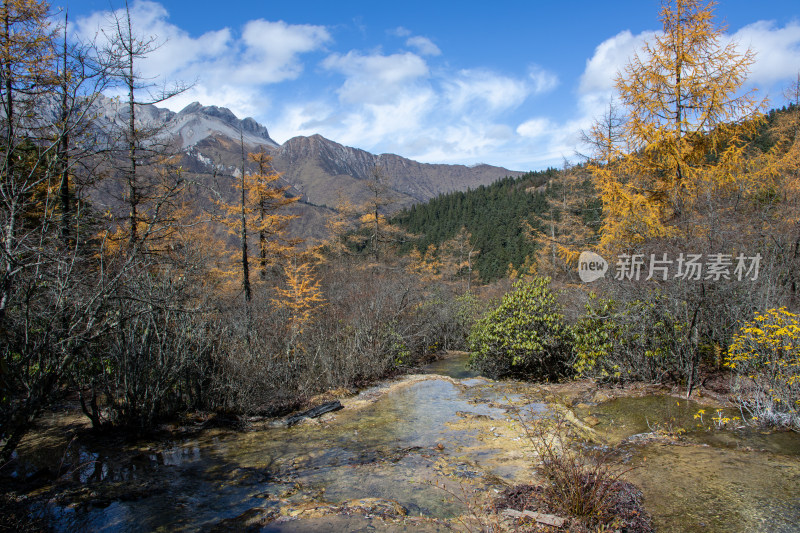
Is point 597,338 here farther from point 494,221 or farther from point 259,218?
point 494,221

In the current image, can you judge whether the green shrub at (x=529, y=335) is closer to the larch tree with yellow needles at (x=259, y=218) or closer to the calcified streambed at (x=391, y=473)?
the calcified streambed at (x=391, y=473)

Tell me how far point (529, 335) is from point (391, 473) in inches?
271

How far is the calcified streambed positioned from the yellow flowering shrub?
1.51 ft

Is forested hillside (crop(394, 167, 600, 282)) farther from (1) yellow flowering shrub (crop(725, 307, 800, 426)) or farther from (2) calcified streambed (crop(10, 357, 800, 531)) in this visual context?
(2) calcified streambed (crop(10, 357, 800, 531))

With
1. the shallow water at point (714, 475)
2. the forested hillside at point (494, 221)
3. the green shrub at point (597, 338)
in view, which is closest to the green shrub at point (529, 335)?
the green shrub at point (597, 338)

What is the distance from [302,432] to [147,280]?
13.0 ft

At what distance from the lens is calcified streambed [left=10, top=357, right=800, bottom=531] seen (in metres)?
4.27

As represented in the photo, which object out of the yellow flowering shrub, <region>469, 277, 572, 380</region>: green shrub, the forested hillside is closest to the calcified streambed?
the yellow flowering shrub

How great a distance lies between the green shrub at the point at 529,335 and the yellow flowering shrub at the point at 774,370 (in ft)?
13.6

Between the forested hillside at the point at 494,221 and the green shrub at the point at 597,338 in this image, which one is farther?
the forested hillside at the point at 494,221

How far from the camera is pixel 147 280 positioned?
24.6 feet

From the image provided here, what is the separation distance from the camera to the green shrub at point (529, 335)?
11.3 metres

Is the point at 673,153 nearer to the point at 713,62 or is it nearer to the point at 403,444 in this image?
the point at 713,62

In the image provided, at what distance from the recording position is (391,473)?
567 cm
